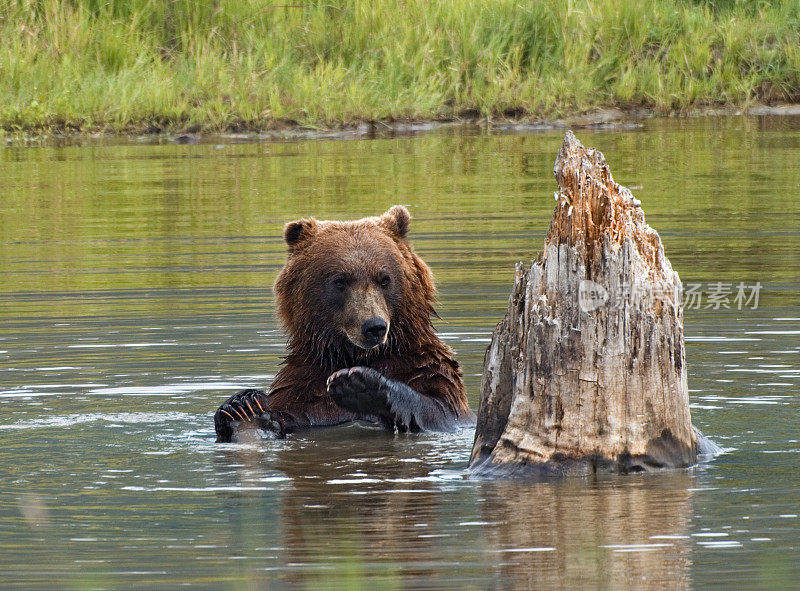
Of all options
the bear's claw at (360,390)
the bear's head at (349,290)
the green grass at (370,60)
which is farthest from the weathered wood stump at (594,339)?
the green grass at (370,60)

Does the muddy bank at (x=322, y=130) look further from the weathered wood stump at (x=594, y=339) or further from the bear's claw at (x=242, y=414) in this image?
the weathered wood stump at (x=594, y=339)

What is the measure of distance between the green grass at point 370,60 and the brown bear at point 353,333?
1351 cm

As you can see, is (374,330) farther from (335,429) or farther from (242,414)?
(242,414)

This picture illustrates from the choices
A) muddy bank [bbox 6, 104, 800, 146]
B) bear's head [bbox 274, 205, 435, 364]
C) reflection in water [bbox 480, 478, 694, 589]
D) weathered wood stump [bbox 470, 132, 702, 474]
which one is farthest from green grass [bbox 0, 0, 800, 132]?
reflection in water [bbox 480, 478, 694, 589]

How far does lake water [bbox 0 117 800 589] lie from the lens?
487cm

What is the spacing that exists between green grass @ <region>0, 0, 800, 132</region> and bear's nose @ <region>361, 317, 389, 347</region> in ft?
46.0

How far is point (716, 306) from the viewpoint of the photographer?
1034cm

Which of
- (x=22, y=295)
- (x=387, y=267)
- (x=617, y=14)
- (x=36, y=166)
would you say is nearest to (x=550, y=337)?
(x=387, y=267)

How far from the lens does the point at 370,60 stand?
867 inches

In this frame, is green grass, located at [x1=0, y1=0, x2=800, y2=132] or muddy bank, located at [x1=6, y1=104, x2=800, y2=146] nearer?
muddy bank, located at [x1=6, y1=104, x2=800, y2=146]

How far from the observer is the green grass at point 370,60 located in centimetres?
2097

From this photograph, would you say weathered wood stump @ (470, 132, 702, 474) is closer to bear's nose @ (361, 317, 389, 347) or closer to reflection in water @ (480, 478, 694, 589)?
reflection in water @ (480, 478, 694, 589)

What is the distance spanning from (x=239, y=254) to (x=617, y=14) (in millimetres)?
11372

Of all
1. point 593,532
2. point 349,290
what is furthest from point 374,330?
point 593,532
